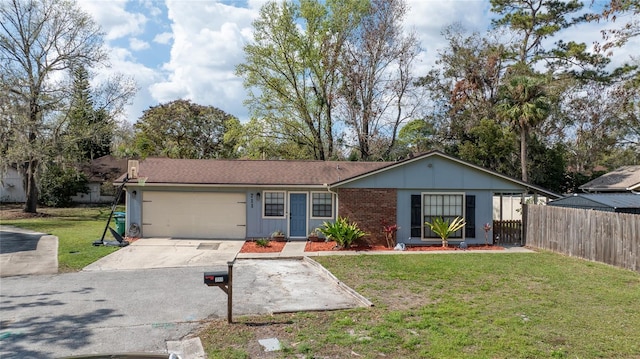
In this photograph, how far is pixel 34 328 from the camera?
24.1 feet

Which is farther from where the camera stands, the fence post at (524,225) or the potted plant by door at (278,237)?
the potted plant by door at (278,237)

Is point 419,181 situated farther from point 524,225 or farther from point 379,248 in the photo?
point 524,225

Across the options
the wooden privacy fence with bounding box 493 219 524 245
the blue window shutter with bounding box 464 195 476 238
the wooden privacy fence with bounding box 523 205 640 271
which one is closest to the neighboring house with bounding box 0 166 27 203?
the blue window shutter with bounding box 464 195 476 238

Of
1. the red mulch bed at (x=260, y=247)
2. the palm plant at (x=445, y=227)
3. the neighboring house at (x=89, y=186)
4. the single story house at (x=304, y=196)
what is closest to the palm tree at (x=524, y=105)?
the single story house at (x=304, y=196)

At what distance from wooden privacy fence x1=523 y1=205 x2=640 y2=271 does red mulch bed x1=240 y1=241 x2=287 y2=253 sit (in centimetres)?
922

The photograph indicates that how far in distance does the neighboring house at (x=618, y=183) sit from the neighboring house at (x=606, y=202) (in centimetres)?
1091

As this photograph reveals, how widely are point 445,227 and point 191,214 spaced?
10.2 meters

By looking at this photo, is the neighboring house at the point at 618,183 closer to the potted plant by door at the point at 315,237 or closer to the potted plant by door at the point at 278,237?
the potted plant by door at the point at 315,237

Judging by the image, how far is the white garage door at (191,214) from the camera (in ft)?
61.3

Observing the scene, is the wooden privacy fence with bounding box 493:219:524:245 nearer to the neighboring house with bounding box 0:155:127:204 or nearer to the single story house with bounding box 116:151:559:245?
the single story house with bounding box 116:151:559:245

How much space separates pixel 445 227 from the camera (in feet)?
54.2

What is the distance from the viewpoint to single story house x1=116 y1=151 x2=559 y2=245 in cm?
1695

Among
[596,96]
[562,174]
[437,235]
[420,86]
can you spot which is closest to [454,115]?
[420,86]

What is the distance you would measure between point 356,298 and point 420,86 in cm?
2933
